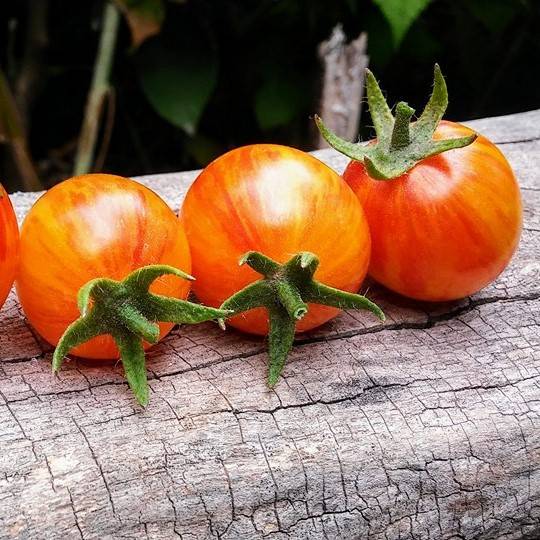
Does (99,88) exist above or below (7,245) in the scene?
below

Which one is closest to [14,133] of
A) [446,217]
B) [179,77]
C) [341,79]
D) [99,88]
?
[99,88]

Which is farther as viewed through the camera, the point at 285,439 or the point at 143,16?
the point at 143,16

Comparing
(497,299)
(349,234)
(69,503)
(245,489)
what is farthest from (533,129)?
(69,503)

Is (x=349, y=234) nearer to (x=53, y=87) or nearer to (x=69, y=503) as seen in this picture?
(x=69, y=503)

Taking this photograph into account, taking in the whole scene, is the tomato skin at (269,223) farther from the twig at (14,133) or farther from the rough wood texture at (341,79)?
the rough wood texture at (341,79)

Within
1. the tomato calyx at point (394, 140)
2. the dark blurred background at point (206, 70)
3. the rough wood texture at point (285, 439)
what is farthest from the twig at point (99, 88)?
the tomato calyx at point (394, 140)

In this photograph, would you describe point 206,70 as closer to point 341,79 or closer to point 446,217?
point 341,79

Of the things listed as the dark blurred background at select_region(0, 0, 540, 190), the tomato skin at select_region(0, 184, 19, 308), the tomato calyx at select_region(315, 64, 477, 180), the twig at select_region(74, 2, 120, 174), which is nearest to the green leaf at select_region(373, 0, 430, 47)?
the dark blurred background at select_region(0, 0, 540, 190)
